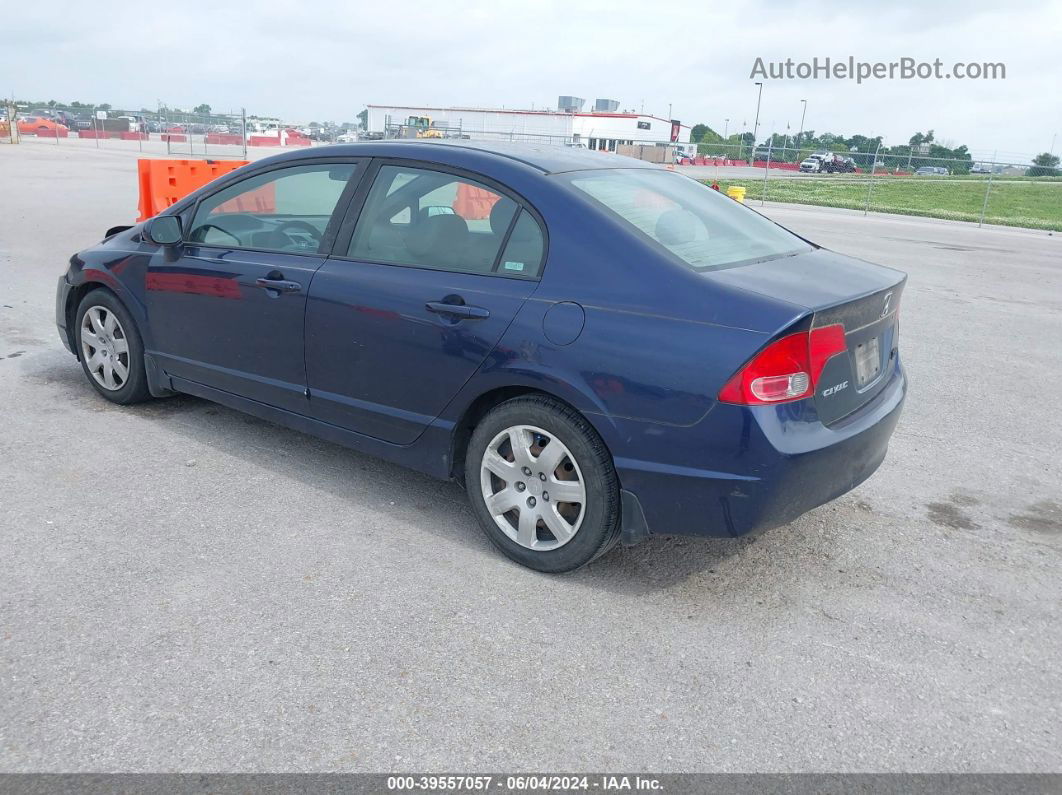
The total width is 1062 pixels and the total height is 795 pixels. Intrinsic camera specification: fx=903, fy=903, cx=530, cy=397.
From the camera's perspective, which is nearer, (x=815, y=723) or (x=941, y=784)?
(x=941, y=784)

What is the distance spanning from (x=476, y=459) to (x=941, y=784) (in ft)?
6.70

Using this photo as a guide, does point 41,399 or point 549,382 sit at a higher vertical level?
point 549,382

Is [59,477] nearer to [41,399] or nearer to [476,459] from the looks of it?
[41,399]

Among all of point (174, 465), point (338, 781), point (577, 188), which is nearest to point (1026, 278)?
point (577, 188)

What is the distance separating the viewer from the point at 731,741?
2691 mm

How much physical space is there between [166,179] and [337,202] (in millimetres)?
9700

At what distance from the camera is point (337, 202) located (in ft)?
14.3

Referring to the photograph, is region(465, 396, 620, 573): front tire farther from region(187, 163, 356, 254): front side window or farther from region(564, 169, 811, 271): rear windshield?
region(187, 163, 356, 254): front side window

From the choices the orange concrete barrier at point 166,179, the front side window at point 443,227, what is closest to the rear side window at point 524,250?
the front side window at point 443,227

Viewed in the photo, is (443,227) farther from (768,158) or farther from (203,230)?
(768,158)

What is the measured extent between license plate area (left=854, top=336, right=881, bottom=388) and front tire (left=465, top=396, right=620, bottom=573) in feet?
3.44

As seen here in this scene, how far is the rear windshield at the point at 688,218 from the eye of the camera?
364cm

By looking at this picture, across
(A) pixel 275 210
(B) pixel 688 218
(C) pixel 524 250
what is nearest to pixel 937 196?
(B) pixel 688 218

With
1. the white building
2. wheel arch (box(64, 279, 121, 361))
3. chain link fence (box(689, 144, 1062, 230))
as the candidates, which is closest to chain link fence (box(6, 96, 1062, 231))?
chain link fence (box(689, 144, 1062, 230))
